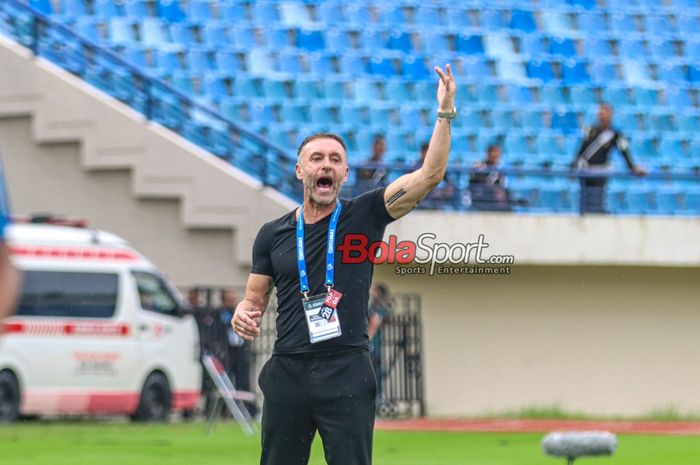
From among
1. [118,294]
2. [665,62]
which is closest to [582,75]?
[665,62]

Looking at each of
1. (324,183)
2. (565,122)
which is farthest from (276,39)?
(324,183)

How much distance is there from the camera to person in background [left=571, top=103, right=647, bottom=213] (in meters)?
24.3

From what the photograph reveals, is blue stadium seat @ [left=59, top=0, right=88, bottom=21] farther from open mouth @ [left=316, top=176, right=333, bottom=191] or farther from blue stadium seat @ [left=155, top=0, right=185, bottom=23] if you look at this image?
open mouth @ [left=316, top=176, right=333, bottom=191]

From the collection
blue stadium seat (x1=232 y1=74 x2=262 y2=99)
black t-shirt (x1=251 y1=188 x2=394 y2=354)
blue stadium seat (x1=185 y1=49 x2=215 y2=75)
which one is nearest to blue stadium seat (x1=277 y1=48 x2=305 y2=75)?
blue stadium seat (x1=232 y1=74 x2=262 y2=99)

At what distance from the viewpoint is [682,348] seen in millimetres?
24875

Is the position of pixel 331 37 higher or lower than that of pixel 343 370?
higher

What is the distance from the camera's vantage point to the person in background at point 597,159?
2430 cm

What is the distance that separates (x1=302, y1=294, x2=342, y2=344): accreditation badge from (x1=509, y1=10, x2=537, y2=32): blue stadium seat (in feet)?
71.1

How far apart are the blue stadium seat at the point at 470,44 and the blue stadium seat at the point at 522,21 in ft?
2.51

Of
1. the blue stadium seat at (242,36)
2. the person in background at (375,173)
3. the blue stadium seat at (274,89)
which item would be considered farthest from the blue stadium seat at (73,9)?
the person in background at (375,173)

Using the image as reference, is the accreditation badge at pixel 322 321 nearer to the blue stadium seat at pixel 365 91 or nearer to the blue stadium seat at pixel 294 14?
the blue stadium seat at pixel 365 91

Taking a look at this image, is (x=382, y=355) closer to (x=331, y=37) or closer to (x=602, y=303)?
(x=602, y=303)

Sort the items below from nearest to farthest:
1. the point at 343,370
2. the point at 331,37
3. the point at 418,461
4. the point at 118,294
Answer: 1. the point at 343,370
2. the point at 418,461
3. the point at 118,294
4. the point at 331,37

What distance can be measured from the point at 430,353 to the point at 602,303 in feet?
8.56
